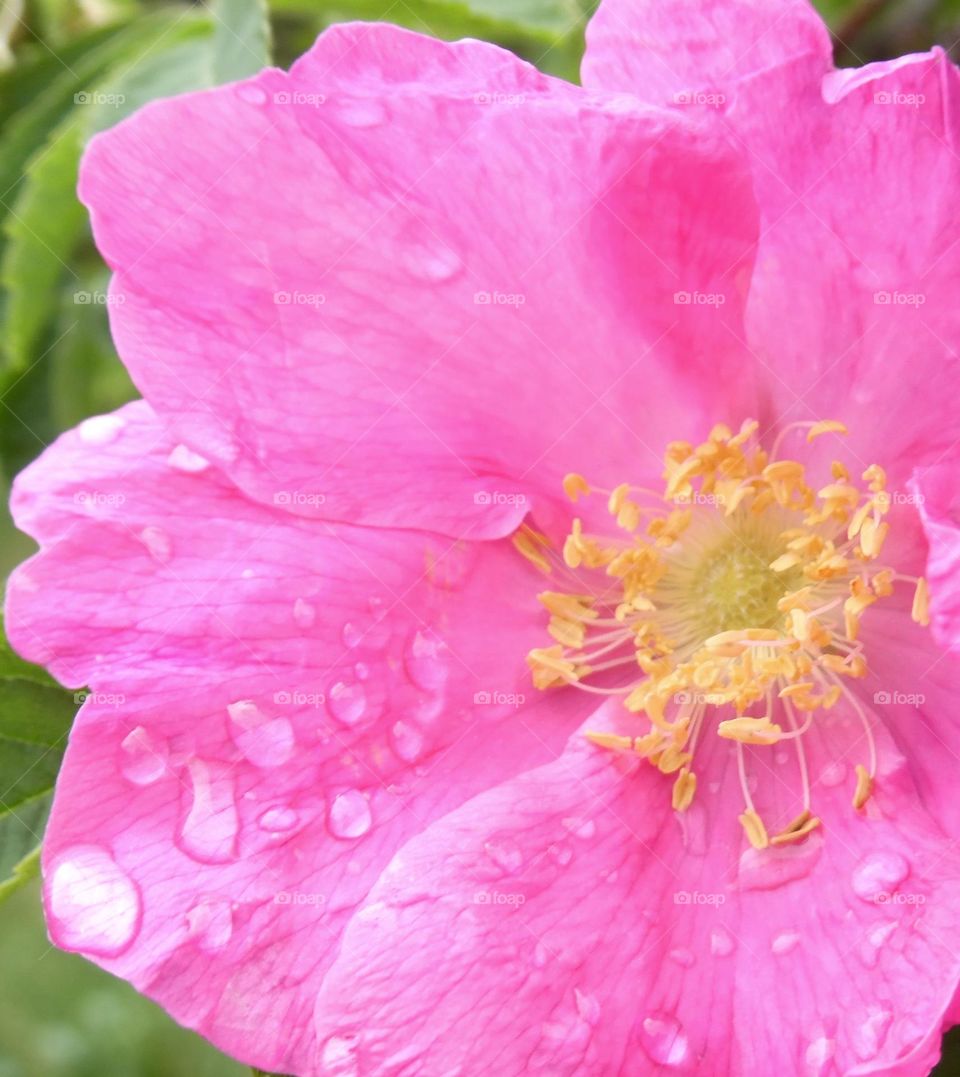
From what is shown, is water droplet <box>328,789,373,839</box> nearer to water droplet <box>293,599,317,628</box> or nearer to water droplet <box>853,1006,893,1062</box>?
water droplet <box>293,599,317,628</box>

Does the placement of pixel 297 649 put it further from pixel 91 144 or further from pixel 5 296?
pixel 5 296

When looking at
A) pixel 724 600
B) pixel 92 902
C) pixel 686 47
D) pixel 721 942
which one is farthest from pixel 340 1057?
pixel 686 47

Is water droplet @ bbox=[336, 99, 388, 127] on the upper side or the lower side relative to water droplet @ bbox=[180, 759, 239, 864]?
upper

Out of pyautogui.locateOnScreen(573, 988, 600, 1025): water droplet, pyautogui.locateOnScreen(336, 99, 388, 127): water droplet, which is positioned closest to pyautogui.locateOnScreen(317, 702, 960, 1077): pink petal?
pyautogui.locateOnScreen(573, 988, 600, 1025): water droplet

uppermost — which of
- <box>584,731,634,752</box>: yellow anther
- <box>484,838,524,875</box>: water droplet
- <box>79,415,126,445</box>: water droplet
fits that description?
<box>79,415,126,445</box>: water droplet

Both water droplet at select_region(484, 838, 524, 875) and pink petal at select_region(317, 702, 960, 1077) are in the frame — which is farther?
water droplet at select_region(484, 838, 524, 875)

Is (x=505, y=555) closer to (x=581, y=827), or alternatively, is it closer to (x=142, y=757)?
(x=581, y=827)

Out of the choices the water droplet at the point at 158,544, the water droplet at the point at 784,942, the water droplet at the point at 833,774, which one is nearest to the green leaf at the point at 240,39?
the water droplet at the point at 158,544

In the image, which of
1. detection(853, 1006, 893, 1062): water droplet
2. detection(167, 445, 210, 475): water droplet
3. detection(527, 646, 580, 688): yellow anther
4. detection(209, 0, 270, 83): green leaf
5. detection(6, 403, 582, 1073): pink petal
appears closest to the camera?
detection(853, 1006, 893, 1062): water droplet
